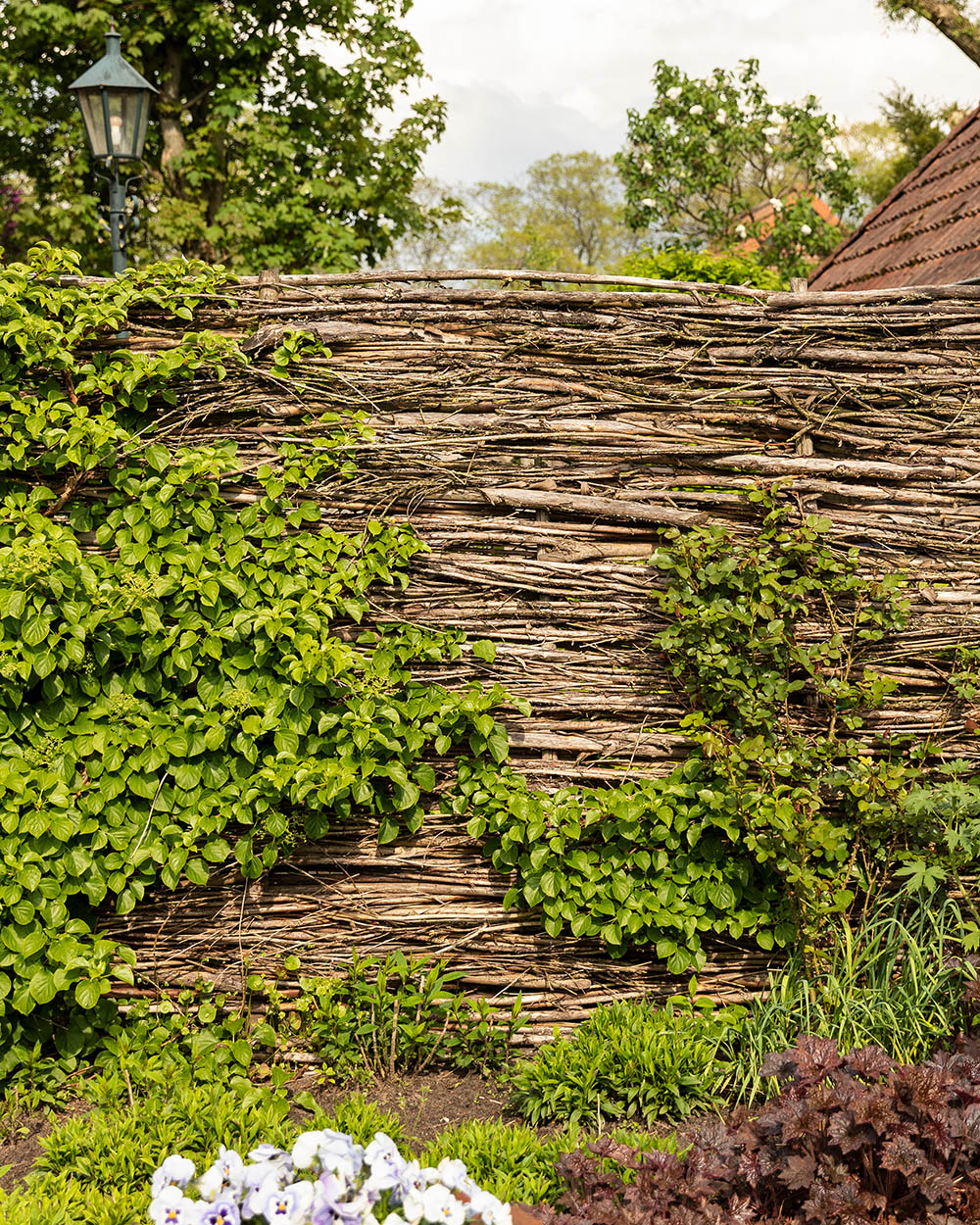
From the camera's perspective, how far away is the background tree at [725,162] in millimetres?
11359

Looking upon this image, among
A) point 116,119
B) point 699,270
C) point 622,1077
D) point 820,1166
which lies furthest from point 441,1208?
point 699,270

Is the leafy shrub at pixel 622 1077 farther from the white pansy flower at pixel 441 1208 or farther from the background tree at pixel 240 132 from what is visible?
the background tree at pixel 240 132

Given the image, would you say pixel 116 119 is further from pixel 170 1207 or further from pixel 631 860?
pixel 170 1207

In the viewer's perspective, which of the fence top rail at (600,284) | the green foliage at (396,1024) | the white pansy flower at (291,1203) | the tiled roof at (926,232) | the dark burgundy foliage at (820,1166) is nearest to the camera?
the white pansy flower at (291,1203)

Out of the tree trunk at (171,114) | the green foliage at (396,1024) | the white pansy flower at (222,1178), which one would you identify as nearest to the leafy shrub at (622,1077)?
the green foliage at (396,1024)

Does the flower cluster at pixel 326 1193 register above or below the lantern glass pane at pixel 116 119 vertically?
below

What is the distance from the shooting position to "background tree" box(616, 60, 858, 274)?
1136 centimetres

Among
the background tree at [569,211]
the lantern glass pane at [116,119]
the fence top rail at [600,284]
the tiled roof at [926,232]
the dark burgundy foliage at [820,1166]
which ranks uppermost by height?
the background tree at [569,211]

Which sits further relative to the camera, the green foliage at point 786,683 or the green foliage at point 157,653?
the green foliage at point 786,683

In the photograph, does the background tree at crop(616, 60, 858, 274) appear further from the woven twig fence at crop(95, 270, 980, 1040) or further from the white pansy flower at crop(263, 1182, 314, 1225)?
the white pansy flower at crop(263, 1182, 314, 1225)

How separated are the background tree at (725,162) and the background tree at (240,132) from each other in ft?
8.54

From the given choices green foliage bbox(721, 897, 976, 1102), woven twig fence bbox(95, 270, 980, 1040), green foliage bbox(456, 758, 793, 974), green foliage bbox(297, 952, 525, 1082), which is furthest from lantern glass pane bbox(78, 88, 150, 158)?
green foliage bbox(721, 897, 976, 1102)

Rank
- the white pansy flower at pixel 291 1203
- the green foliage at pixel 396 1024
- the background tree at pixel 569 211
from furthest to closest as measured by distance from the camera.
Answer: 1. the background tree at pixel 569 211
2. the green foliage at pixel 396 1024
3. the white pansy flower at pixel 291 1203

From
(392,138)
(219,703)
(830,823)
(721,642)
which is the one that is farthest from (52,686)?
(392,138)
